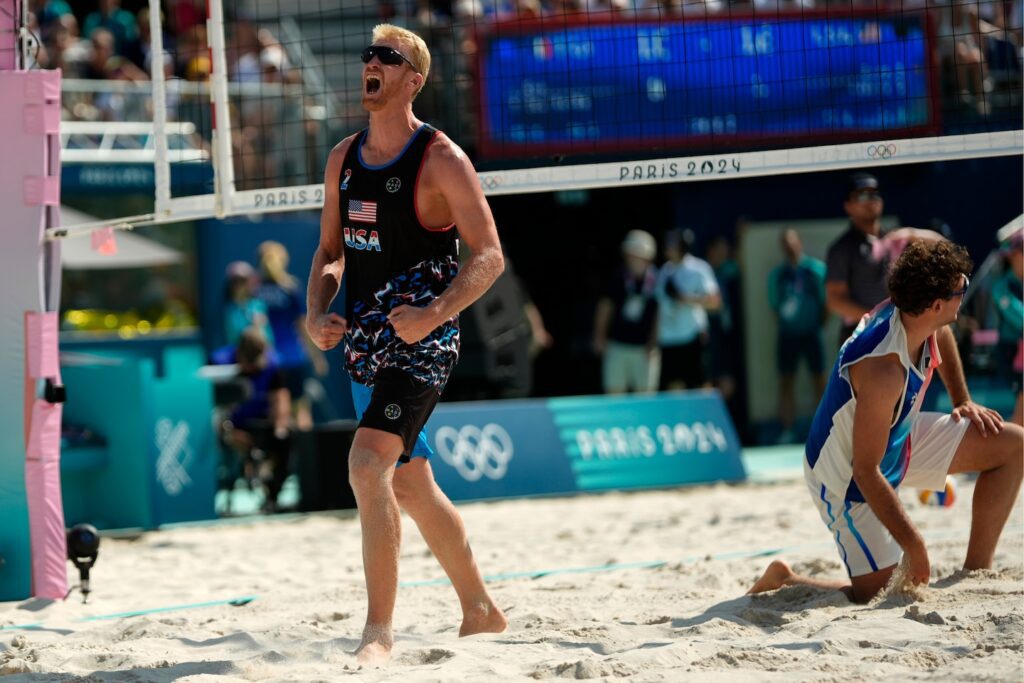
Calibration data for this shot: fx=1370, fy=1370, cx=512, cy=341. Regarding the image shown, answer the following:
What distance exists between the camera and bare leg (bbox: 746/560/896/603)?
15.9 ft

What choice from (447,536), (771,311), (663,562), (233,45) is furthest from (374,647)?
(771,311)

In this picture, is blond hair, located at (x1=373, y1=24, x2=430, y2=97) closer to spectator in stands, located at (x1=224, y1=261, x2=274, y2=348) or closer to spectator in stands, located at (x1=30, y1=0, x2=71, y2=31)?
spectator in stands, located at (x1=224, y1=261, x2=274, y2=348)

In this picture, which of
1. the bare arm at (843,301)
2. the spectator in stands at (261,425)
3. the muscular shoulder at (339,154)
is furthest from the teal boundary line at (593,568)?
the spectator in stands at (261,425)

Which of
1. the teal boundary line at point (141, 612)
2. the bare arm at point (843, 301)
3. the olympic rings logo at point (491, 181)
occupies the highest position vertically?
the olympic rings logo at point (491, 181)

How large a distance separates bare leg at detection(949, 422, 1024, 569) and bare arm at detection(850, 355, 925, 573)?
546 mm

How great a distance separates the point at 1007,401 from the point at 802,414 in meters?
4.27

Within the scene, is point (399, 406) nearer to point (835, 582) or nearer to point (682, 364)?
point (835, 582)

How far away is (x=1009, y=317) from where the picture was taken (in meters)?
8.45

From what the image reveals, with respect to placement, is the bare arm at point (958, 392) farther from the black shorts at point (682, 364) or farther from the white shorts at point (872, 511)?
the black shorts at point (682, 364)

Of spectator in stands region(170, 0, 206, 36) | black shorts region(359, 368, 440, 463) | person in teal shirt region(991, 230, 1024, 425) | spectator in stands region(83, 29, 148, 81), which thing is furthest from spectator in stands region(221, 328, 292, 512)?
spectator in stands region(170, 0, 206, 36)

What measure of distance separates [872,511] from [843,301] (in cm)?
287

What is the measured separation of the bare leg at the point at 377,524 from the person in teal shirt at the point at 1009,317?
→ 4.25 metres

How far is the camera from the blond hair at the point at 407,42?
4301 millimetres

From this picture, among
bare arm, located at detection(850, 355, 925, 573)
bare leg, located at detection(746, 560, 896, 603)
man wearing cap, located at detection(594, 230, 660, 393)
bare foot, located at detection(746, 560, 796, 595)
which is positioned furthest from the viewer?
man wearing cap, located at detection(594, 230, 660, 393)
